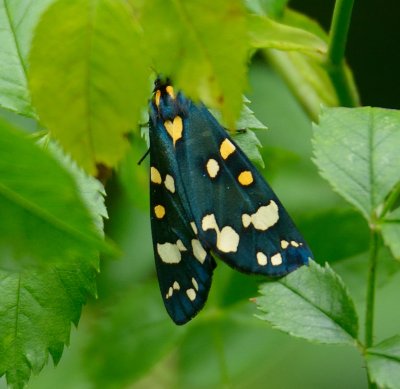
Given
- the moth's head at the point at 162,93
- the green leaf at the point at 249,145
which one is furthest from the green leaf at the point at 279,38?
the moth's head at the point at 162,93

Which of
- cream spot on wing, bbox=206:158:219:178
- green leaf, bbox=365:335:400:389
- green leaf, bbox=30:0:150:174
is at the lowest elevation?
green leaf, bbox=365:335:400:389

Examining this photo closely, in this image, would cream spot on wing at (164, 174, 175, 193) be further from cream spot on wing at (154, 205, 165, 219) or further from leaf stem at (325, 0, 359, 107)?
leaf stem at (325, 0, 359, 107)

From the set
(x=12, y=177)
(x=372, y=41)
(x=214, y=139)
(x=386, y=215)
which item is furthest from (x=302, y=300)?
(x=372, y=41)

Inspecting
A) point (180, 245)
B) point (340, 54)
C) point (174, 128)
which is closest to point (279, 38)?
point (340, 54)

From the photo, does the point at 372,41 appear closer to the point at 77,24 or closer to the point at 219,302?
the point at 219,302

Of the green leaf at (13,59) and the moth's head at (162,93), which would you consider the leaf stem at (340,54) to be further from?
the green leaf at (13,59)

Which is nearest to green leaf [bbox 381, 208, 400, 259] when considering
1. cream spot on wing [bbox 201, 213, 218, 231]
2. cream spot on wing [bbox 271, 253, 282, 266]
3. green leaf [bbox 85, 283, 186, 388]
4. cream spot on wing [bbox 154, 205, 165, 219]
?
cream spot on wing [bbox 271, 253, 282, 266]

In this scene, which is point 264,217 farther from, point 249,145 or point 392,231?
point 392,231
